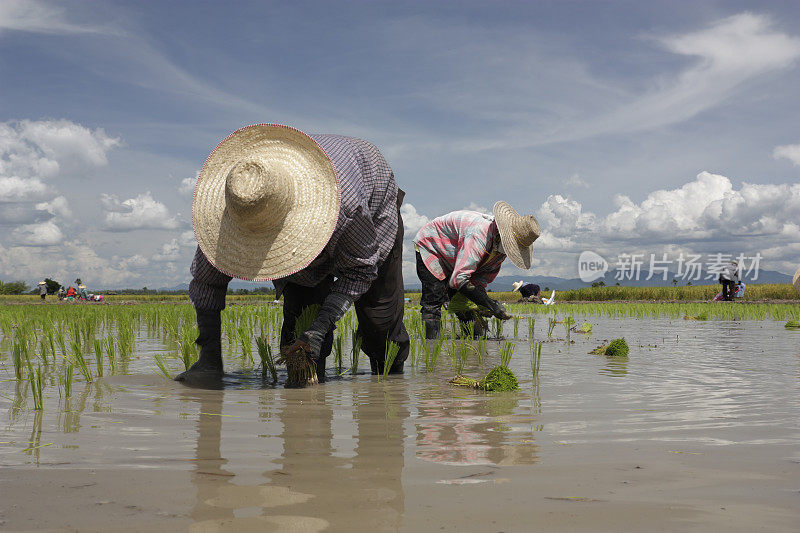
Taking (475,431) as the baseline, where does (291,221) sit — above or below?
above

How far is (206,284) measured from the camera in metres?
3.48

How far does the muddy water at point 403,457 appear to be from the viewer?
139 cm

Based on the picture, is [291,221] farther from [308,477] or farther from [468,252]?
[468,252]

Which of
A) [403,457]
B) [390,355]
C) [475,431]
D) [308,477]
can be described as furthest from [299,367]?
[308,477]

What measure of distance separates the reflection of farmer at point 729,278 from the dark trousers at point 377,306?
1593 cm

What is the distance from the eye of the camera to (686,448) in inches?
79.3

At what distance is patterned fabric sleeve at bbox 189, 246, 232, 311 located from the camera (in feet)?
11.2

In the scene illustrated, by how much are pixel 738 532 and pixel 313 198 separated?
2313 mm

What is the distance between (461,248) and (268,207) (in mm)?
→ 3673

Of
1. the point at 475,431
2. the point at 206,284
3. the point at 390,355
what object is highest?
the point at 206,284

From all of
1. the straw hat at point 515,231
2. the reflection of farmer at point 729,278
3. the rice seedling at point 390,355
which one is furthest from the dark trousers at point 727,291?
the rice seedling at point 390,355

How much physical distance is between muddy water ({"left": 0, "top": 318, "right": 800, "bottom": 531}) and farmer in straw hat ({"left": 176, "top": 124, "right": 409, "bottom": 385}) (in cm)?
47

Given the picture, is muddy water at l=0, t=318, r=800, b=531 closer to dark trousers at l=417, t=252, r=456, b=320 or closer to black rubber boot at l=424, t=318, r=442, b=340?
black rubber boot at l=424, t=318, r=442, b=340

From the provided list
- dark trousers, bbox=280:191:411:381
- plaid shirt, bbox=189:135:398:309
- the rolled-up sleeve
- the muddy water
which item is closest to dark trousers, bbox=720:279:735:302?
the muddy water
